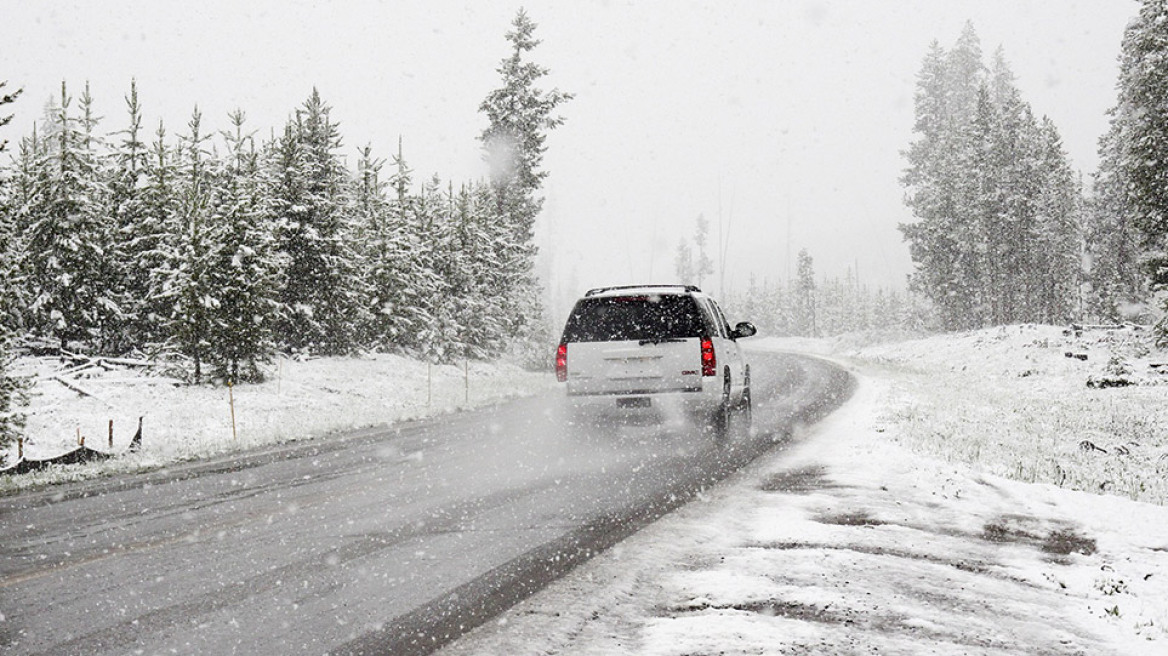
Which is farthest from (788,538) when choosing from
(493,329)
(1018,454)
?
(493,329)

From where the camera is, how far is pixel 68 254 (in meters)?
22.8

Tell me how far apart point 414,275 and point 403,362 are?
12.4 feet

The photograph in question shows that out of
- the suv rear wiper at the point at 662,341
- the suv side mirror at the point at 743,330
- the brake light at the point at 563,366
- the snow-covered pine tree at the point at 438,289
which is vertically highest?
the snow-covered pine tree at the point at 438,289

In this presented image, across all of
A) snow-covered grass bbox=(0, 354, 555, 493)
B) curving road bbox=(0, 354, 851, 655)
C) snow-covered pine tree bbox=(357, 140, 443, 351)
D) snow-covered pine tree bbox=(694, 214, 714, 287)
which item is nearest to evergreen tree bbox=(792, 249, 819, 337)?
snow-covered pine tree bbox=(694, 214, 714, 287)

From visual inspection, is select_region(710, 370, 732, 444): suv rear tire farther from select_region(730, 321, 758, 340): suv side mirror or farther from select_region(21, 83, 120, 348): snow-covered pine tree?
select_region(21, 83, 120, 348): snow-covered pine tree

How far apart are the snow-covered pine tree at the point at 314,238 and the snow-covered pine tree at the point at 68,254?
16.4ft

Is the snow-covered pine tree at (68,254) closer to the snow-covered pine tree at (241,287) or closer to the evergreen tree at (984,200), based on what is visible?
the snow-covered pine tree at (241,287)

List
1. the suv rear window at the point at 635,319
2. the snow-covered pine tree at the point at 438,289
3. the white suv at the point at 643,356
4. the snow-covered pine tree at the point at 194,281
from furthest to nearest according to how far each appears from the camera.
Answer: the snow-covered pine tree at the point at 438,289 → the snow-covered pine tree at the point at 194,281 → the suv rear window at the point at 635,319 → the white suv at the point at 643,356

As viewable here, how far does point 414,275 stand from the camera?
30516mm

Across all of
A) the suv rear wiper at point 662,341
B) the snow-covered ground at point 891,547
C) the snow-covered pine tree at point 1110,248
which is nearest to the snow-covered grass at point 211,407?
the snow-covered ground at point 891,547

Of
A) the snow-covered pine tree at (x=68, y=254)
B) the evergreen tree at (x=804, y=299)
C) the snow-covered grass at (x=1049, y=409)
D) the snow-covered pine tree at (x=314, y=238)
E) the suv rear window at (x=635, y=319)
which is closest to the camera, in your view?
the snow-covered grass at (x=1049, y=409)

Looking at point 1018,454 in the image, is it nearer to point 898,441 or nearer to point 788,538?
point 898,441

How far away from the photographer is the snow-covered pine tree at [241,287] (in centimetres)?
1983

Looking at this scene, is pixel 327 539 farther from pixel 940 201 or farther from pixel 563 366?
pixel 940 201
